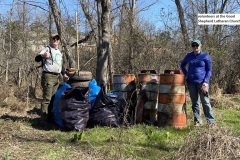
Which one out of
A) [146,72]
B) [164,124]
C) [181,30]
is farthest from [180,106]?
[181,30]

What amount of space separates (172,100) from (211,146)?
7.47 feet

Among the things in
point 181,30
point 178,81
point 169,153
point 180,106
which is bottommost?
point 169,153

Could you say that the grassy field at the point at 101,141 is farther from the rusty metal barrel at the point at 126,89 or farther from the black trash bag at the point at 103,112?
the rusty metal barrel at the point at 126,89

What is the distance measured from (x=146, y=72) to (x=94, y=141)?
247 cm

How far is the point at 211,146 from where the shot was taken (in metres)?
4.01

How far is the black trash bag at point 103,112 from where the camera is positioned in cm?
619

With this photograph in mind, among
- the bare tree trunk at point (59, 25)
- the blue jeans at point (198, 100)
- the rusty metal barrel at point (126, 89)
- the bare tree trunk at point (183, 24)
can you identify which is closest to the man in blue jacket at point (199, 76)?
the blue jeans at point (198, 100)

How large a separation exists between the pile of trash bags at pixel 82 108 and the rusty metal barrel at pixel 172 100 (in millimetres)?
850

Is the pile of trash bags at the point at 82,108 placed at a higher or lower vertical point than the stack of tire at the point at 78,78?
lower

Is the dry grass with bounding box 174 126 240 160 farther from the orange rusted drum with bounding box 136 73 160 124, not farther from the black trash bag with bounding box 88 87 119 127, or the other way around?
the orange rusted drum with bounding box 136 73 160 124

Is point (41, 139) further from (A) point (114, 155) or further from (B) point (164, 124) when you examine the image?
(B) point (164, 124)

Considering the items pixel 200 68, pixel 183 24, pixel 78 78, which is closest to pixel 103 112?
pixel 78 78

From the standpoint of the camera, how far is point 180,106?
6.29m

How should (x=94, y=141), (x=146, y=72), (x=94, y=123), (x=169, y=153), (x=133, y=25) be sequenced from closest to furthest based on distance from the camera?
1. (x=169, y=153)
2. (x=94, y=141)
3. (x=94, y=123)
4. (x=146, y=72)
5. (x=133, y=25)
